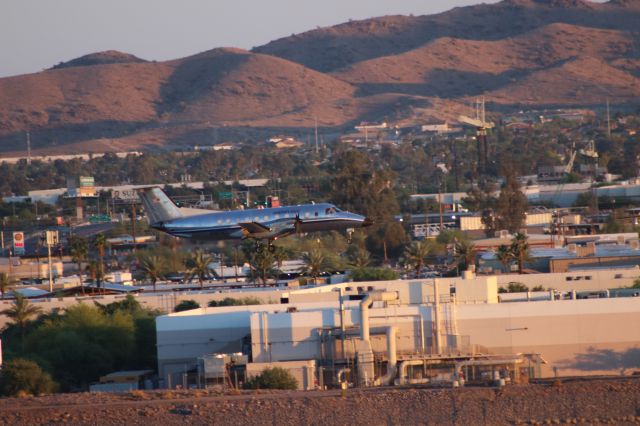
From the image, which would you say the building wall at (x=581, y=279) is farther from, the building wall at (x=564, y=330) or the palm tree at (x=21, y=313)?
the palm tree at (x=21, y=313)

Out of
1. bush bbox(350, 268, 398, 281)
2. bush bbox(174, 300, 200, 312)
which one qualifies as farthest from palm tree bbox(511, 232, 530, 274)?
bush bbox(174, 300, 200, 312)

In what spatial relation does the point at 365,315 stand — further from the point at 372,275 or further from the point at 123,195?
the point at 123,195

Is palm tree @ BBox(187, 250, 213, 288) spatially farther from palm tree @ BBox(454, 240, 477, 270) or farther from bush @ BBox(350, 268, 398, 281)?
palm tree @ BBox(454, 240, 477, 270)

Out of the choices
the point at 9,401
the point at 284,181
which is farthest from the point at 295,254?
the point at 284,181

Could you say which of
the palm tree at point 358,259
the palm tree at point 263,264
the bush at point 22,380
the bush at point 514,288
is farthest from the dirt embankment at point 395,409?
the palm tree at point 358,259

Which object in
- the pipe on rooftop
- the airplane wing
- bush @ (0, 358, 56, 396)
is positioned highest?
the airplane wing

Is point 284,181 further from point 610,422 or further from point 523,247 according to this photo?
point 610,422

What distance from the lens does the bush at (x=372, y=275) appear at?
83625 mm

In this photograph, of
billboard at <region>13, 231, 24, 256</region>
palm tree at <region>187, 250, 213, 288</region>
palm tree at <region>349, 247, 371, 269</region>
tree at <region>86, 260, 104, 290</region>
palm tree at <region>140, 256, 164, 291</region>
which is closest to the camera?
tree at <region>86, 260, 104, 290</region>

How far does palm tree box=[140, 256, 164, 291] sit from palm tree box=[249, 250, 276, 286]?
237 inches

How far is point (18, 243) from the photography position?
116m

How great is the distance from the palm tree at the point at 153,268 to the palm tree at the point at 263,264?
19.8 ft

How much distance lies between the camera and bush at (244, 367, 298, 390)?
5006 centimetres

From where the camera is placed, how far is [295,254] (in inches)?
4269
